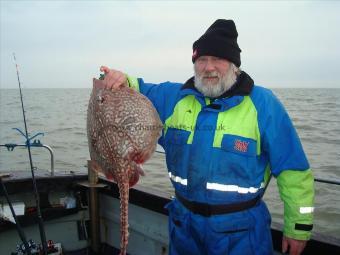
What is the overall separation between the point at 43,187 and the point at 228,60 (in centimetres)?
323

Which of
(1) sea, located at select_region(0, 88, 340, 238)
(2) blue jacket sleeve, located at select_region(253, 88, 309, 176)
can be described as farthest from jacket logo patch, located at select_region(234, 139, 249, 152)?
(1) sea, located at select_region(0, 88, 340, 238)

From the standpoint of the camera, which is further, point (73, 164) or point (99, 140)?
point (73, 164)

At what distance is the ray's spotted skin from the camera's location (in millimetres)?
2508

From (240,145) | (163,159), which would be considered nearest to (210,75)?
(240,145)

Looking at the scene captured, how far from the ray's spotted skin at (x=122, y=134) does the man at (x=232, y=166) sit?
0.18 m

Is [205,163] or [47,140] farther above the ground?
[205,163]

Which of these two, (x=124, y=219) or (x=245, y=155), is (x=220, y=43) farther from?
(x=124, y=219)

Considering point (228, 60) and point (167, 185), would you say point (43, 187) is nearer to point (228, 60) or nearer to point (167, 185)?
point (228, 60)

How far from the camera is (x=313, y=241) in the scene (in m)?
3.25

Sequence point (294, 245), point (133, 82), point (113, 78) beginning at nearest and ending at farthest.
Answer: point (113, 78) < point (294, 245) < point (133, 82)

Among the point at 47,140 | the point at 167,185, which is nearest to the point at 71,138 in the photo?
the point at 47,140

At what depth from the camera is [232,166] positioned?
2.87 m

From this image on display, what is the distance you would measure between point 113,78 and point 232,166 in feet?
3.83

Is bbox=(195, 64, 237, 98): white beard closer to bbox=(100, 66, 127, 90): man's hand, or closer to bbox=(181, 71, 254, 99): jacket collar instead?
bbox=(181, 71, 254, 99): jacket collar
